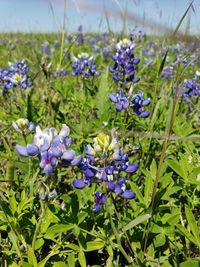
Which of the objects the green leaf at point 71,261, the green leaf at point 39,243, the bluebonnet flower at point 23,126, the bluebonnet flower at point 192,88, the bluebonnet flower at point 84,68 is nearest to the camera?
the green leaf at point 71,261

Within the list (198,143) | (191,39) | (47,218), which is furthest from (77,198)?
(198,143)

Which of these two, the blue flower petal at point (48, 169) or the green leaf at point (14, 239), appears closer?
the blue flower petal at point (48, 169)

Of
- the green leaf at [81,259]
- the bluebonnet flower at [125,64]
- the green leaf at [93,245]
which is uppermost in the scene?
the bluebonnet flower at [125,64]

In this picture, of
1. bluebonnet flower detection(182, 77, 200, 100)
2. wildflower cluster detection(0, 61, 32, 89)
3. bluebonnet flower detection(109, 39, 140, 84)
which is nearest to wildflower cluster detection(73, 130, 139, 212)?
bluebonnet flower detection(109, 39, 140, 84)

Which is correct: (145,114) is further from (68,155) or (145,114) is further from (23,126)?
(68,155)

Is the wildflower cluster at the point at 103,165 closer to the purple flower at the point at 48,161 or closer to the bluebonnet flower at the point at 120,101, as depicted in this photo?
the purple flower at the point at 48,161

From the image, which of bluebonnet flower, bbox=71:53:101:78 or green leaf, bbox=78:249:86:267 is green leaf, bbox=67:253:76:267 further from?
bluebonnet flower, bbox=71:53:101:78

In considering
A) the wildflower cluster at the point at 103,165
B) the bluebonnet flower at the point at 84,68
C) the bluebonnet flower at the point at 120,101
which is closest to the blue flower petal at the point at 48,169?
the wildflower cluster at the point at 103,165

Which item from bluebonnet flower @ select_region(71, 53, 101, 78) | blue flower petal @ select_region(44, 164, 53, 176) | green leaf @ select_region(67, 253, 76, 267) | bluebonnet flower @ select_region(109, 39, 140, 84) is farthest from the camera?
bluebonnet flower @ select_region(71, 53, 101, 78)
